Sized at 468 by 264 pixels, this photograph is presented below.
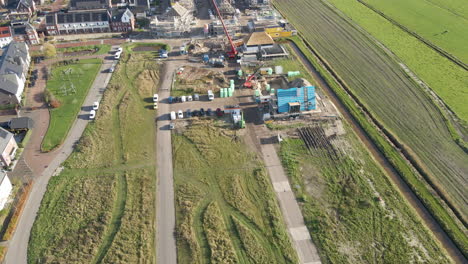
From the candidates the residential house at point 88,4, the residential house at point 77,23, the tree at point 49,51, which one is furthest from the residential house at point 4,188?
the residential house at point 88,4

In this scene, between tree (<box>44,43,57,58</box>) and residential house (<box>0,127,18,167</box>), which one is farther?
tree (<box>44,43,57,58</box>)

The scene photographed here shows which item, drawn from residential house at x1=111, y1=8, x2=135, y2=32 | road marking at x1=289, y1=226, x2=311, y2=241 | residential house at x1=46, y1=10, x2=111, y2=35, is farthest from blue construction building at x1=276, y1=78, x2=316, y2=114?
residential house at x1=46, y1=10, x2=111, y2=35

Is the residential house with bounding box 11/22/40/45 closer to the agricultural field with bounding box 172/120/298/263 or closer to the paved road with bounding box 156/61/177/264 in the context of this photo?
the paved road with bounding box 156/61/177/264

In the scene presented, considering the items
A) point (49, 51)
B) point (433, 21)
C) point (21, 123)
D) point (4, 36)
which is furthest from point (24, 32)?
point (433, 21)

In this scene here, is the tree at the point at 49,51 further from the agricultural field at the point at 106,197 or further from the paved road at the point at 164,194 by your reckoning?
the paved road at the point at 164,194

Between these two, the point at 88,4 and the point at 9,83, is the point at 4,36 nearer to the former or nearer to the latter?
the point at 9,83
